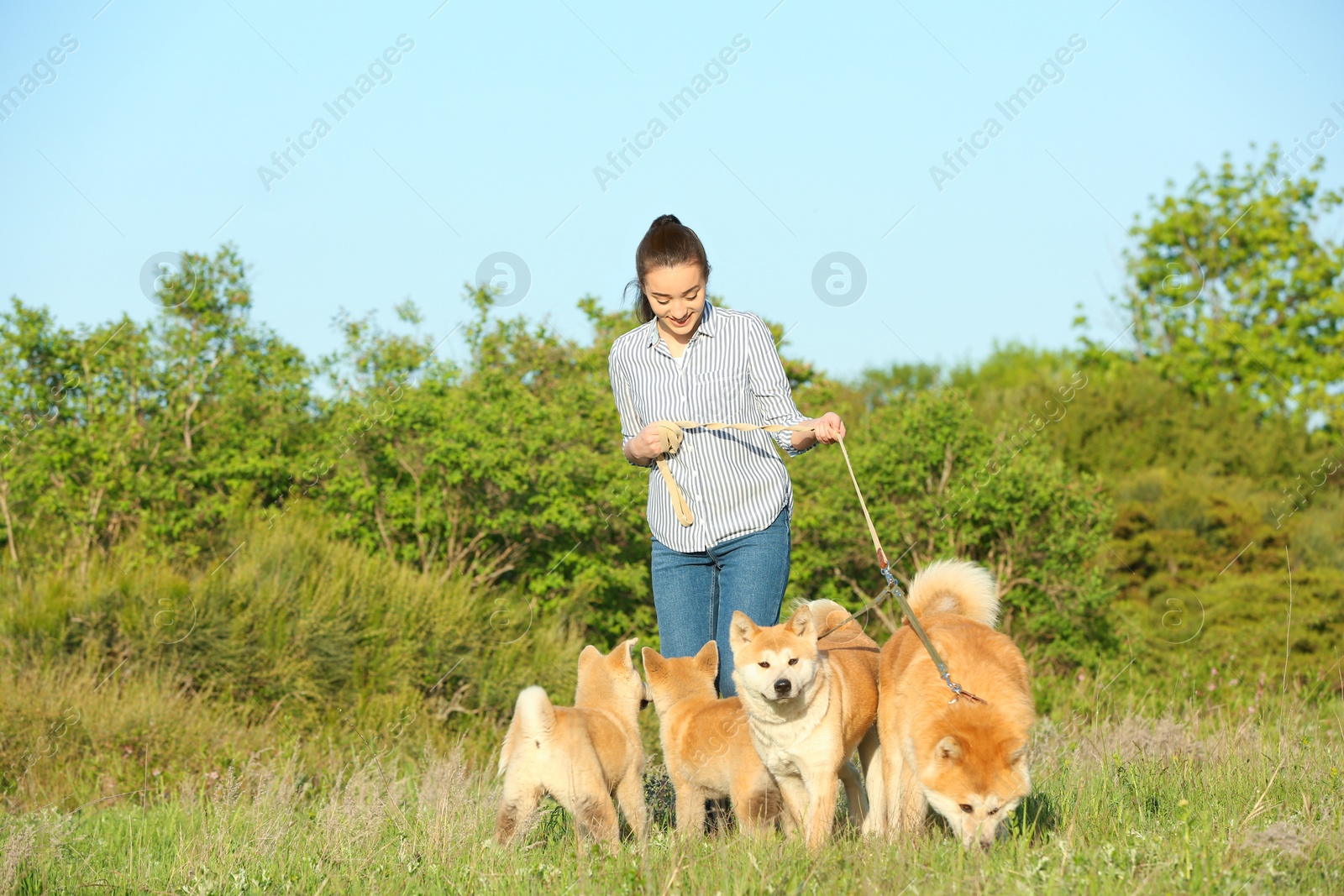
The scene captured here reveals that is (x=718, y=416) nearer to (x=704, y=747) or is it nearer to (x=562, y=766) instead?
(x=704, y=747)

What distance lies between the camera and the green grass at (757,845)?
3.49 metres

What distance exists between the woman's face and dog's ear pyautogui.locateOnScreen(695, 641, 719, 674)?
1.31m

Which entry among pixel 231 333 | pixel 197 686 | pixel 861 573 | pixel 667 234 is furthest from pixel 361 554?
pixel 667 234

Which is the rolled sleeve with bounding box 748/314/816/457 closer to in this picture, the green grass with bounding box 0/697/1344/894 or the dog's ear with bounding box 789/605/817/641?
the dog's ear with bounding box 789/605/817/641

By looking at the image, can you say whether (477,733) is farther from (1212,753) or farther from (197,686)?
(1212,753)

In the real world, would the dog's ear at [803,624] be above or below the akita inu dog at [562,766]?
above

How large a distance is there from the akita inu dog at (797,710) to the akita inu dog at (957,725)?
25 cm

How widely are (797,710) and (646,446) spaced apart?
1.17 m

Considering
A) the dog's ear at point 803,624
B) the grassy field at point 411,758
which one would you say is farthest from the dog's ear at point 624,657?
the dog's ear at point 803,624

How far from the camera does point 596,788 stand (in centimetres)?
437

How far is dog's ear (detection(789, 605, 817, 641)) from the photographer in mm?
4234

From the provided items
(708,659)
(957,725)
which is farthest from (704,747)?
(957,725)

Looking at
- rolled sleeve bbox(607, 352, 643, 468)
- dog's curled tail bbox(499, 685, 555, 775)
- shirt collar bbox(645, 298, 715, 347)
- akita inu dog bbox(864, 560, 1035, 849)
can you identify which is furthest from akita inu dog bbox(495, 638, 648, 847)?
shirt collar bbox(645, 298, 715, 347)

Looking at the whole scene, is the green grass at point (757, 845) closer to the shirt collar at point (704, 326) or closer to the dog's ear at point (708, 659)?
the dog's ear at point (708, 659)
